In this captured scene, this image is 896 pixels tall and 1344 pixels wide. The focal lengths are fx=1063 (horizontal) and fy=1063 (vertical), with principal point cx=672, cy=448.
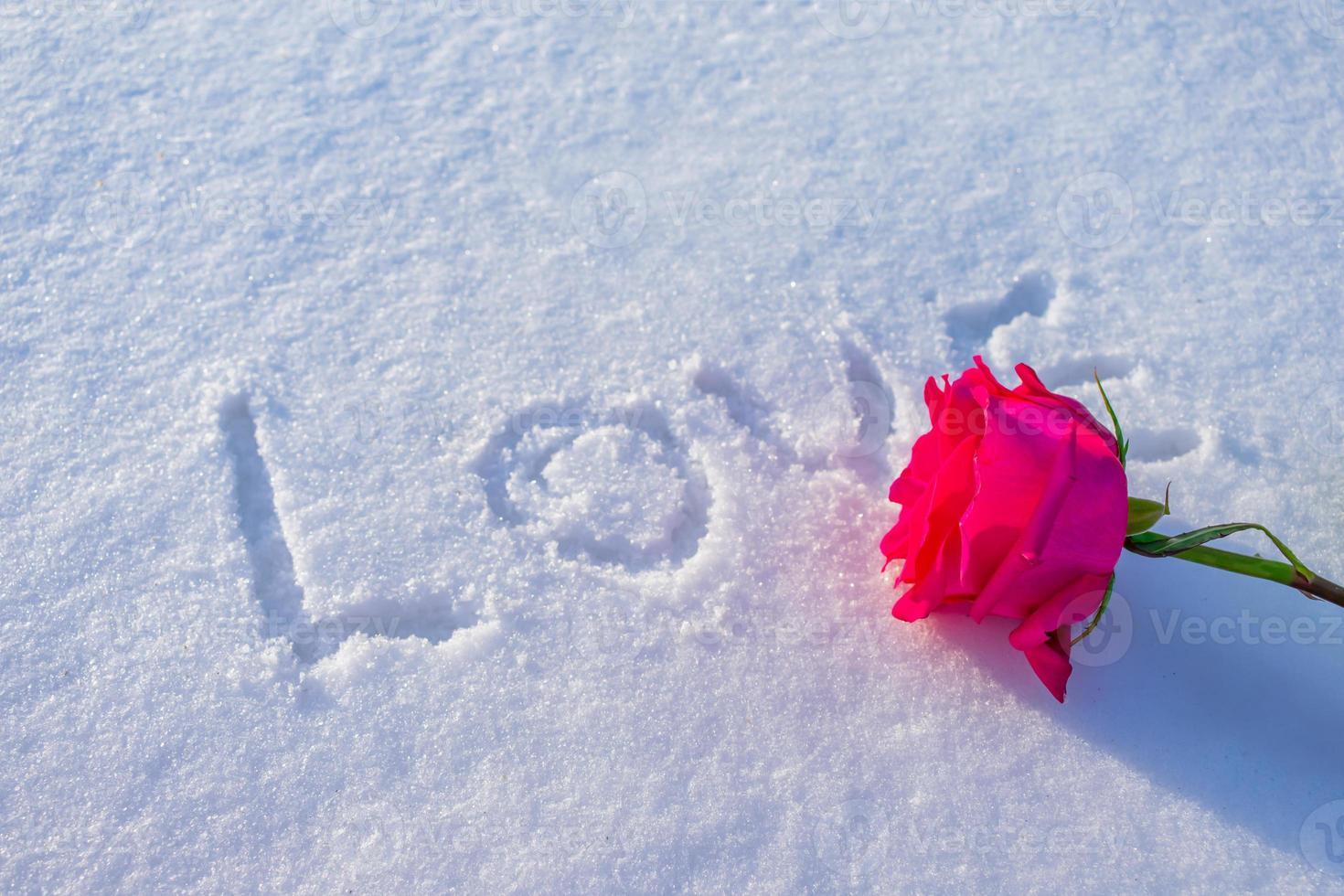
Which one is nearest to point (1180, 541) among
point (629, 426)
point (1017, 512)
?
point (1017, 512)

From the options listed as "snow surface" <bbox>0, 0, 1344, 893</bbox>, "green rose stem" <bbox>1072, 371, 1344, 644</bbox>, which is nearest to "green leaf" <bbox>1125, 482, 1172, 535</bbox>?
"green rose stem" <bbox>1072, 371, 1344, 644</bbox>

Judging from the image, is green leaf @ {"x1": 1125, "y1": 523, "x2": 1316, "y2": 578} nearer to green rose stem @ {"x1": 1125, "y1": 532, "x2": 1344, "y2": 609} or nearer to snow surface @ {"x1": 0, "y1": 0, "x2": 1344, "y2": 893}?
green rose stem @ {"x1": 1125, "y1": 532, "x2": 1344, "y2": 609}

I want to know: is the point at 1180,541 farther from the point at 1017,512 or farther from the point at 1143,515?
the point at 1017,512

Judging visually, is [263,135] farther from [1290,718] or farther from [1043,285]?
[1290,718]

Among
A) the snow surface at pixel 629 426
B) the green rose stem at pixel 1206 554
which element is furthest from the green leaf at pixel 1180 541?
the snow surface at pixel 629 426

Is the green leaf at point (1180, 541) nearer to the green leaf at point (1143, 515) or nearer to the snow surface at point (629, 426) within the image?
the green leaf at point (1143, 515)

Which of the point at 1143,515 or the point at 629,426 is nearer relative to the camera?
the point at 1143,515
